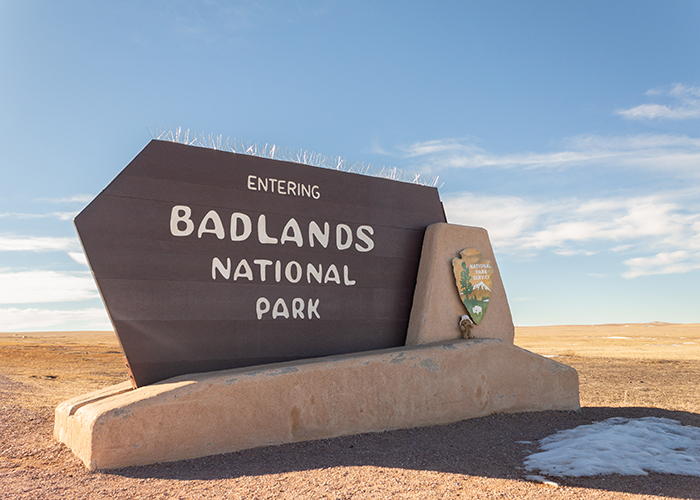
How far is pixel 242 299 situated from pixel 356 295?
70.0 inches

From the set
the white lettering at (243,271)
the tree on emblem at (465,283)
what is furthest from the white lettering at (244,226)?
the tree on emblem at (465,283)

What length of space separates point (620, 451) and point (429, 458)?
7.23 feet

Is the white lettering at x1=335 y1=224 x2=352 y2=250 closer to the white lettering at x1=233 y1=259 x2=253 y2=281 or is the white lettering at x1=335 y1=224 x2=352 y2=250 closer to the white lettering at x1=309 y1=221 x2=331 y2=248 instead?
the white lettering at x1=309 y1=221 x2=331 y2=248

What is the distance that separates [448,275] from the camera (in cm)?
788

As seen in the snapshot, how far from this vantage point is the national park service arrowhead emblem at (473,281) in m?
7.91

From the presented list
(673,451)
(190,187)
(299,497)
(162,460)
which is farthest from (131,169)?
(673,451)

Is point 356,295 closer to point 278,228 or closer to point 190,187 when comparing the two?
point 278,228

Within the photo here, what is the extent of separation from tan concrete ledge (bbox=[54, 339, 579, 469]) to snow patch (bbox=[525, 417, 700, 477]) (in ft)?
4.00

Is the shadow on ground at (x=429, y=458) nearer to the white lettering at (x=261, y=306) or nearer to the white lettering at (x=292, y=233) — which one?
the white lettering at (x=261, y=306)

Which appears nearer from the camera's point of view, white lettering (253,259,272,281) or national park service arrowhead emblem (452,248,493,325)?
white lettering (253,259,272,281)

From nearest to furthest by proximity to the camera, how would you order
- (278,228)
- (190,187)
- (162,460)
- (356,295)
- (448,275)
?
(162,460), (190,187), (278,228), (356,295), (448,275)

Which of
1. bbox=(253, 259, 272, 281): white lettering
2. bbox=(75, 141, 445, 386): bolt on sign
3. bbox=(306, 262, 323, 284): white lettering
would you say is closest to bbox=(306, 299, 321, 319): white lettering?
bbox=(75, 141, 445, 386): bolt on sign

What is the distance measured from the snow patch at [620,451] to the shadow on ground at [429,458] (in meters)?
0.17

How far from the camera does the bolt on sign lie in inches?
229
